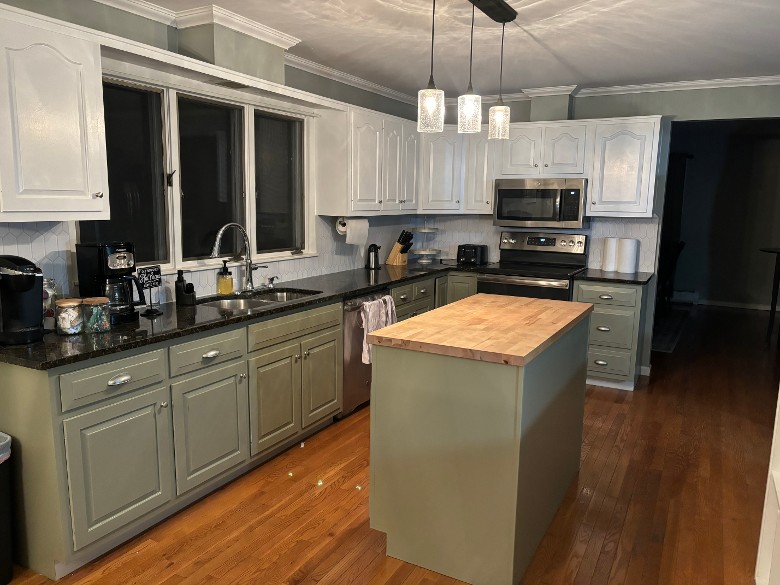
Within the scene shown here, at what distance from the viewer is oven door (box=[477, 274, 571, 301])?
15.3 feet

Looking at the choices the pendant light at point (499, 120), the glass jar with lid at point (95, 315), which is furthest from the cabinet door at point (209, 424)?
the pendant light at point (499, 120)

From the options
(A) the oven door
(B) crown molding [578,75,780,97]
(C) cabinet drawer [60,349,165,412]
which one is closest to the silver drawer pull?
(C) cabinet drawer [60,349,165,412]

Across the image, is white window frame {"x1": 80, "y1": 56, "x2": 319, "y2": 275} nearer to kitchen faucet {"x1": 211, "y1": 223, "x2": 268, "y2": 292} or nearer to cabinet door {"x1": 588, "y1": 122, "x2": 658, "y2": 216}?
kitchen faucet {"x1": 211, "y1": 223, "x2": 268, "y2": 292}

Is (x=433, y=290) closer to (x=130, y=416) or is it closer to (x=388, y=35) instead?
(x=388, y=35)

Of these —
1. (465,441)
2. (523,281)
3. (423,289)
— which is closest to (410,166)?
(423,289)

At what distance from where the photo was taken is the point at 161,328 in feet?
8.49

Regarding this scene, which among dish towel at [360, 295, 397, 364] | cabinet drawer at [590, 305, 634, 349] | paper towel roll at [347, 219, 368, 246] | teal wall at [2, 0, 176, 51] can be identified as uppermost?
teal wall at [2, 0, 176, 51]

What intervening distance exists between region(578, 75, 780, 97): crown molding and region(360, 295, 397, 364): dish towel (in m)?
2.60

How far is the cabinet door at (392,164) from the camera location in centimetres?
467

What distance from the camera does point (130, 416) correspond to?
2.39m

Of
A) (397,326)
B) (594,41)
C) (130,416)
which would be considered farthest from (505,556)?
(594,41)

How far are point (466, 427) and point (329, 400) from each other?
1.59 metres

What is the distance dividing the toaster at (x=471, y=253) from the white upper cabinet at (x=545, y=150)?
72cm

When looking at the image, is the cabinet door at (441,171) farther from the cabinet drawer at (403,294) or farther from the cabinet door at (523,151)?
the cabinet drawer at (403,294)
